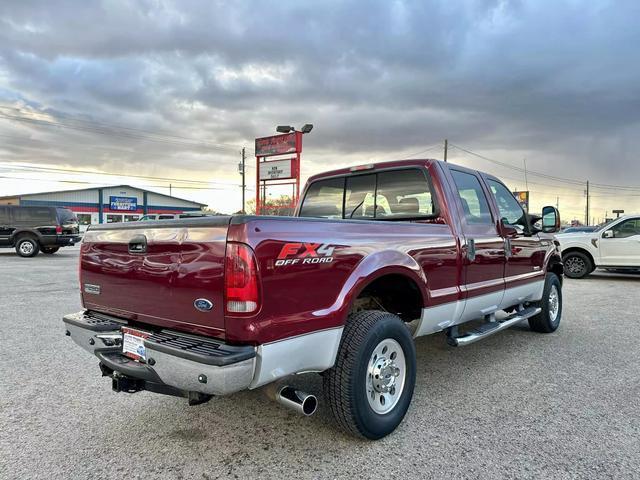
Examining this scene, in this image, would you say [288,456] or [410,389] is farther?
[410,389]

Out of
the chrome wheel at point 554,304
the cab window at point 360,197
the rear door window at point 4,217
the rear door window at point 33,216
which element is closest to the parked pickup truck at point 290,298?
the cab window at point 360,197

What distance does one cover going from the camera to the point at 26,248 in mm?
17359

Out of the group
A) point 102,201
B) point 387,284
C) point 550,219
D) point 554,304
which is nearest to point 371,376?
point 387,284

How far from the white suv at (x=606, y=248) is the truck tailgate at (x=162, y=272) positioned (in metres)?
11.8

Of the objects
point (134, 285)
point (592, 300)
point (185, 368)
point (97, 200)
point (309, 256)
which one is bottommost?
point (592, 300)

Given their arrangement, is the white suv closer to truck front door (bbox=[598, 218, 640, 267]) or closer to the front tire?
truck front door (bbox=[598, 218, 640, 267])

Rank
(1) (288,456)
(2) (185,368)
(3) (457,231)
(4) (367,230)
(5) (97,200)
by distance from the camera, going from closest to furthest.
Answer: (2) (185,368) < (1) (288,456) < (4) (367,230) < (3) (457,231) < (5) (97,200)

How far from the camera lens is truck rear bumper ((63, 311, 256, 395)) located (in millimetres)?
2268

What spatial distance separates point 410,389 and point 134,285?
2.01 m

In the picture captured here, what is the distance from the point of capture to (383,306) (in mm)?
3893

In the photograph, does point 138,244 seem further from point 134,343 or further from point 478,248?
point 478,248

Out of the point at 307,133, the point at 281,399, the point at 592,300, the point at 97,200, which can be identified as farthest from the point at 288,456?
the point at 97,200

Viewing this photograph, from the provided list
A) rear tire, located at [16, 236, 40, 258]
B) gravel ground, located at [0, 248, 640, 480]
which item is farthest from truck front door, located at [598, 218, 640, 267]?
rear tire, located at [16, 236, 40, 258]

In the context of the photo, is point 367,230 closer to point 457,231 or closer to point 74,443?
point 457,231
